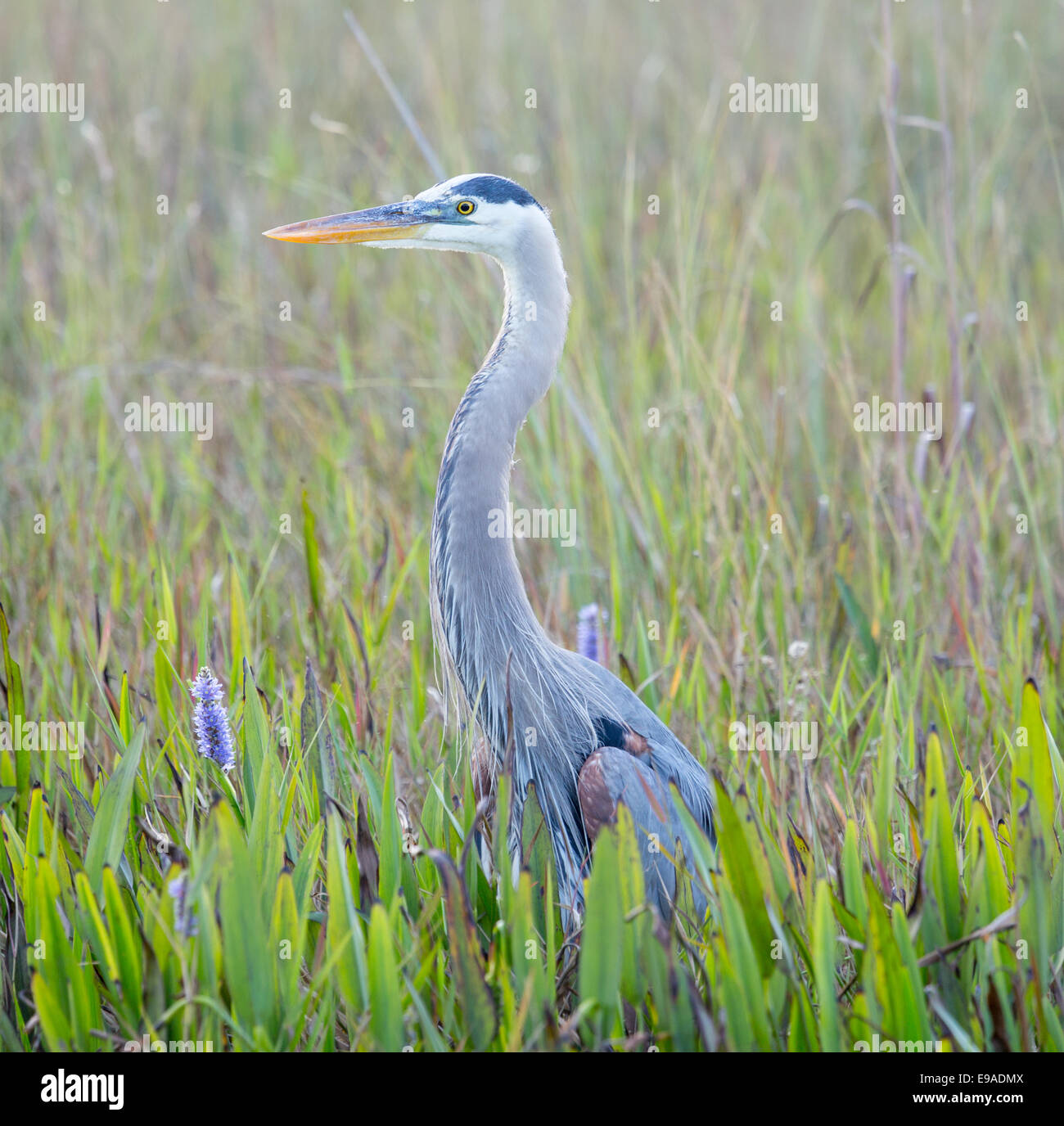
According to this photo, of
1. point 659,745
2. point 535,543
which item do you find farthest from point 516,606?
point 535,543

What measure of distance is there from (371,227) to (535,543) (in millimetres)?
1376

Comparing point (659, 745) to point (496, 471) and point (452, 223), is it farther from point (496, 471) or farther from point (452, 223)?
point (452, 223)

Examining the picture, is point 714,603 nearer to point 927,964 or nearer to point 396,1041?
point 927,964

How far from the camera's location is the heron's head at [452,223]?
2121 mm

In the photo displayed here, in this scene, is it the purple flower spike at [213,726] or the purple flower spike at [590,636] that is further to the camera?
the purple flower spike at [590,636]

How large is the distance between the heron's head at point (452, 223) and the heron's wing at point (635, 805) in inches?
38.4

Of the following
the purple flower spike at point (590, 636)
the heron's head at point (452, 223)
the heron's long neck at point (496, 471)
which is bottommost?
the purple flower spike at point (590, 636)

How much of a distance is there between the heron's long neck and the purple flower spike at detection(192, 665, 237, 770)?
48cm

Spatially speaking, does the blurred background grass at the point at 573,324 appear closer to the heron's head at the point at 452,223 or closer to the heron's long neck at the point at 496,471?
the heron's long neck at the point at 496,471

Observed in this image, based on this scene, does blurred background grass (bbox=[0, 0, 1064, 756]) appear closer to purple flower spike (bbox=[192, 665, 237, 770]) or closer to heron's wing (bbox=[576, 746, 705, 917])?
heron's wing (bbox=[576, 746, 705, 917])

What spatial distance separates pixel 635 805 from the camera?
6.60 ft

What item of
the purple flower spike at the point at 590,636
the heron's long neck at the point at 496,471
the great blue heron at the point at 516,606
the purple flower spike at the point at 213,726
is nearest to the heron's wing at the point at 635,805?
the great blue heron at the point at 516,606
